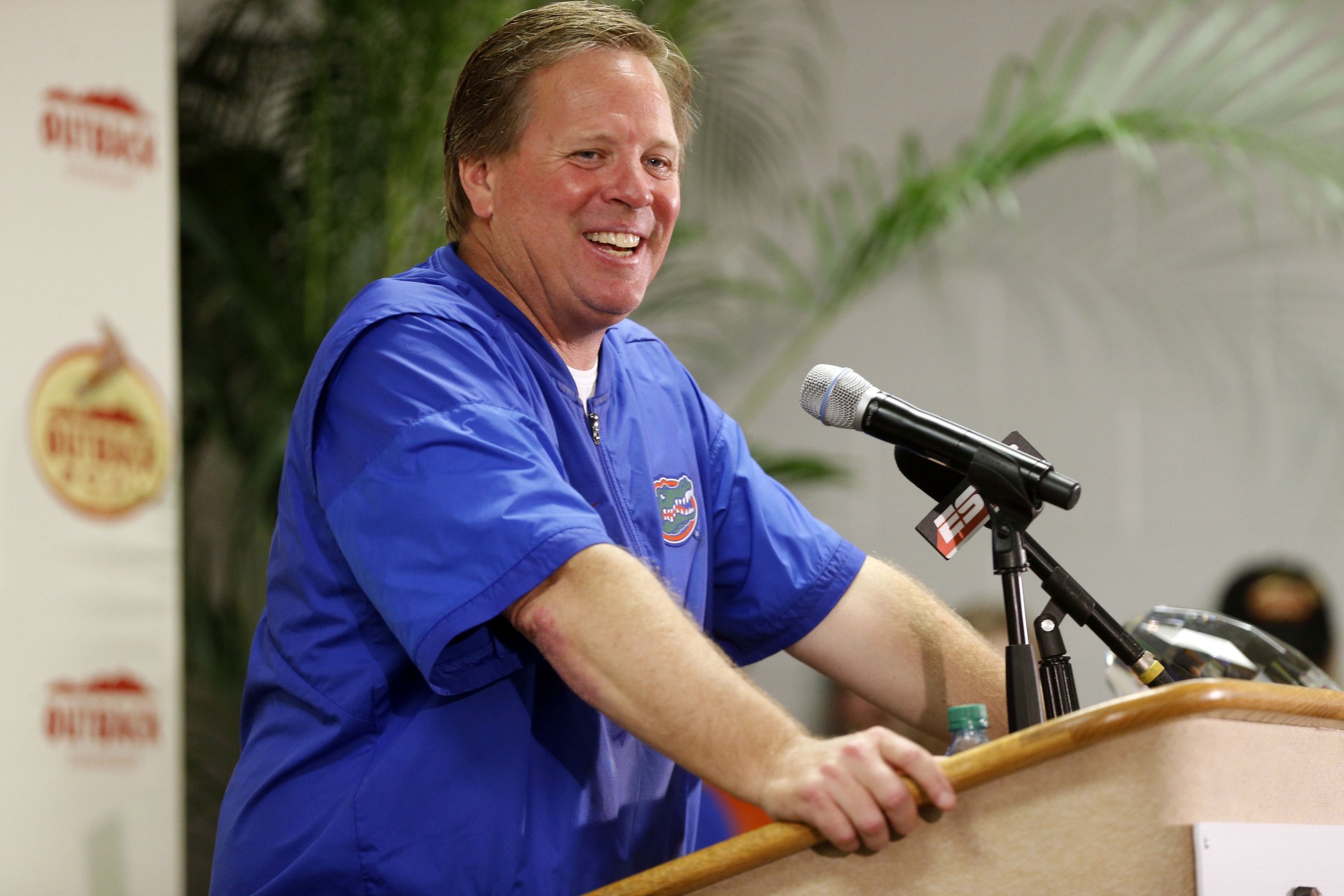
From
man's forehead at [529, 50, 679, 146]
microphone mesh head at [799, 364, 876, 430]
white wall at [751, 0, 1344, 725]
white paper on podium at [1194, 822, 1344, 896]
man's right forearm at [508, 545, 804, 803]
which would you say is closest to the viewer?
white paper on podium at [1194, 822, 1344, 896]

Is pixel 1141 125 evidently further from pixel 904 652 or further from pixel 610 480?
pixel 610 480

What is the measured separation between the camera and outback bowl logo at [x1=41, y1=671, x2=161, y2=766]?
1814mm

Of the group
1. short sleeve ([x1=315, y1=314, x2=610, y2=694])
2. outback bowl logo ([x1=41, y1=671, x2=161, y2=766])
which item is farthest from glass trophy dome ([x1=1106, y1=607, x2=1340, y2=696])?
outback bowl logo ([x1=41, y1=671, x2=161, y2=766])

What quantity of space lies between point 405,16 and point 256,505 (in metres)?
1.19

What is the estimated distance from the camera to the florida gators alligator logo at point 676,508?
4.73ft

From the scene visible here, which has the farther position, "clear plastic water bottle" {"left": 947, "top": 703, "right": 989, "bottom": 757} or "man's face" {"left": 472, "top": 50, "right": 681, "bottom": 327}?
"man's face" {"left": 472, "top": 50, "right": 681, "bottom": 327}

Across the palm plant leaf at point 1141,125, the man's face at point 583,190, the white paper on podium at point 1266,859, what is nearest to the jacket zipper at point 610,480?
the man's face at point 583,190

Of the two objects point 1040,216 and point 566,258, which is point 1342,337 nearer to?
point 1040,216

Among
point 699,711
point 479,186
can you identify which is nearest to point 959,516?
point 699,711

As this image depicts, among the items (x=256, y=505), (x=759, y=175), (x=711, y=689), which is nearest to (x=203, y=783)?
(x=256, y=505)

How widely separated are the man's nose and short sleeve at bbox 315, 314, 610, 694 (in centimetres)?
34

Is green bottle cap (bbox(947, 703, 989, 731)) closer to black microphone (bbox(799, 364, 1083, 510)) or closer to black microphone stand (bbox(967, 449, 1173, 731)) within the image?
black microphone stand (bbox(967, 449, 1173, 731))

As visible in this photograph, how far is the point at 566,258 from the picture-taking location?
1.46m

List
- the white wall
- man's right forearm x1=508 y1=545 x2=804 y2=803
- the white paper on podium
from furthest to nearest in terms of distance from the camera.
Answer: the white wall → man's right forearm x1=508 y1=545 x2=804 y2=803 → the white paper on podium
